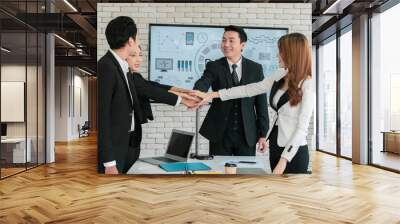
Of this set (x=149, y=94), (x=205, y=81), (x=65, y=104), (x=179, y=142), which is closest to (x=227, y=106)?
(x=205, y=81)

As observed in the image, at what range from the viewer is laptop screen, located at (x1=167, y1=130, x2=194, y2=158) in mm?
5324

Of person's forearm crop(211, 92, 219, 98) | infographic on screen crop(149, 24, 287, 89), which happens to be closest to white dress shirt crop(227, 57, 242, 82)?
infographic on screen crop(149, 24, 287, 89)

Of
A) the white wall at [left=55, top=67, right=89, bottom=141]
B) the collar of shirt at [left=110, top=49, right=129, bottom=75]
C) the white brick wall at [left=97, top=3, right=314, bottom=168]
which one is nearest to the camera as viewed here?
the collar of shirt at [left=110, top=49, right=129, bottom=75]

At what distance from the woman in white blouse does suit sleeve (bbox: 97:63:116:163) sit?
1208 mm

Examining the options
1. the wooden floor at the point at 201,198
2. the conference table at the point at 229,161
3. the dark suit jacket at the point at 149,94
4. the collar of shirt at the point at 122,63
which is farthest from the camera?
the dark suit jacket at the point at 149,94

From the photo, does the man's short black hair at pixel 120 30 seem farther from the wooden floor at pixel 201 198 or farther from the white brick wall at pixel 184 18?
the wooden floor at pixel 201 198

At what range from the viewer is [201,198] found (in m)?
4.62

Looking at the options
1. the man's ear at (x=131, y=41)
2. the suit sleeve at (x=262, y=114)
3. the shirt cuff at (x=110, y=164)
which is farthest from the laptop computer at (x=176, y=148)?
the man's ear at (x=131, y=41)

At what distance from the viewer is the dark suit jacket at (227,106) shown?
5223 millimetres

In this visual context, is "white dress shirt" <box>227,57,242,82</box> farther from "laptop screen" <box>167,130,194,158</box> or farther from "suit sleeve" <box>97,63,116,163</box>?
"suit sleeve" <box>97,63,116,163</box>

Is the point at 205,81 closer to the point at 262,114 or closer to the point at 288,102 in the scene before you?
the point at 262,114

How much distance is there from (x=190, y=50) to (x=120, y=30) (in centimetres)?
97

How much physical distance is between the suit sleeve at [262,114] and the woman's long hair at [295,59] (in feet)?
1.10

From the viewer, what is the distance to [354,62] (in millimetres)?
8023
